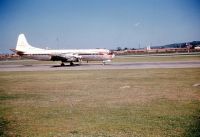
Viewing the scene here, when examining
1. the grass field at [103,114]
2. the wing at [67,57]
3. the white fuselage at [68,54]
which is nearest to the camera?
the grass field at [103,114]

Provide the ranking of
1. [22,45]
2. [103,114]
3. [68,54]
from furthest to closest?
[22,45]
[68,54]
[103,114]

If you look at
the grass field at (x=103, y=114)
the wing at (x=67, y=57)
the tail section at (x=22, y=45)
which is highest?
the tail section at (x=22, y=45)

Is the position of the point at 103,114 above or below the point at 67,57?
below

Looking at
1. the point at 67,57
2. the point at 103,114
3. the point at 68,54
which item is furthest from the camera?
the point at 68,54

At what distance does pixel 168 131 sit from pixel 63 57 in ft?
147

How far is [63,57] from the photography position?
52.7 meters

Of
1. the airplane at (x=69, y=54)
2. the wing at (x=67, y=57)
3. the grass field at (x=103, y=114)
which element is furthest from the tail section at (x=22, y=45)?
the grass field at (x=103, y=114)

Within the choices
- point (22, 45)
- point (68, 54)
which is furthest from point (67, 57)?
point (22, 45)

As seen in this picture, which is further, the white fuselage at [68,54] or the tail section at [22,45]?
the tail section at [22,45]

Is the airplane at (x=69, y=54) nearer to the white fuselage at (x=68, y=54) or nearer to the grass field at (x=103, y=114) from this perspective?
the white fuselage at (x=68, y=54)

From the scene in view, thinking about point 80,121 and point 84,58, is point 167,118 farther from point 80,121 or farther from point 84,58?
point 84,58

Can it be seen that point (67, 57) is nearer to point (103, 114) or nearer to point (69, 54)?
point (69, 54)

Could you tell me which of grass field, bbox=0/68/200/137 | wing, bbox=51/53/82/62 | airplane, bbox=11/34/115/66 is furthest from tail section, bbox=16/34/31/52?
grass field, bbox=0/68/200/137

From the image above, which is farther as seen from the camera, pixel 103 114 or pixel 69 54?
pixel 69 54
